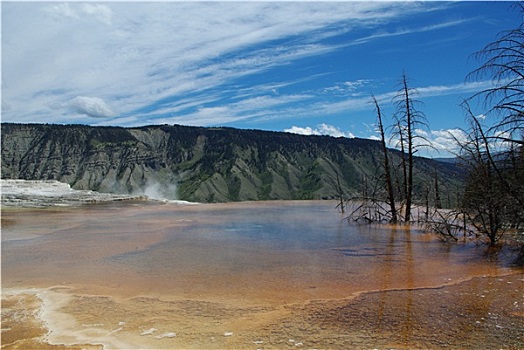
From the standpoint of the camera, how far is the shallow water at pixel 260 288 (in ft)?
17.4

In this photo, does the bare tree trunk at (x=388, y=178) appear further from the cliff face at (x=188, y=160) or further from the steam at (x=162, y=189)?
the steam at (x=162, y=189)

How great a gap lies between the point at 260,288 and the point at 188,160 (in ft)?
393

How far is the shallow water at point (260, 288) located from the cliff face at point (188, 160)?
91392mm

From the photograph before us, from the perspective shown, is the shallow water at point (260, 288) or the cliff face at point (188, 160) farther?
the cliff face at point (188, 160)

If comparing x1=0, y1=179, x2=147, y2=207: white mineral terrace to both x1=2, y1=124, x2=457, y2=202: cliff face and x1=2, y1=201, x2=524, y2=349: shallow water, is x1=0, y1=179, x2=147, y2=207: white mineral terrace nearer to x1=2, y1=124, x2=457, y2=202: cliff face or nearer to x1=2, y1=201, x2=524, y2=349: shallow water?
x1=2, y1=201, x2=524, y2=349: shallow water

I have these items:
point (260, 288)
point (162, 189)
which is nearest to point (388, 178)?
point (260, 288)

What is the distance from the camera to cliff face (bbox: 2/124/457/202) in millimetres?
106500

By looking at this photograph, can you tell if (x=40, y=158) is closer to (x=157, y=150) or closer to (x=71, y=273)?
(x=157, y=150)

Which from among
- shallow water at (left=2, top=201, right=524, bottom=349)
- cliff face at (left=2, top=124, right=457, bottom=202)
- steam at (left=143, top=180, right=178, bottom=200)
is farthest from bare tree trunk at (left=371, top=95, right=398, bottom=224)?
steam at (left=143, top=180, right=178, bottom=200)

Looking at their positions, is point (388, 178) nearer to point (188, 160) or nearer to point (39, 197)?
point (39, 197)

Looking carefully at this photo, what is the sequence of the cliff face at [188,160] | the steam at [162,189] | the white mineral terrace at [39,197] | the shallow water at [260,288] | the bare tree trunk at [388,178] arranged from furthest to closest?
1. the steam at [162,189]
2. the cliff face at [188,160]
3. the white mineral terrace at [39,197]
4. the bare tree trunk at [388,178]
5. the shallow water at [260,288]

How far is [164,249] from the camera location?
11.6 meters

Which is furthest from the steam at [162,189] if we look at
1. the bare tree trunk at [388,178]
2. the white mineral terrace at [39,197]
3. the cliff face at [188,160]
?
the bare tree trunk at [388,178]

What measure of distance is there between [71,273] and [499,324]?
7919 mm
